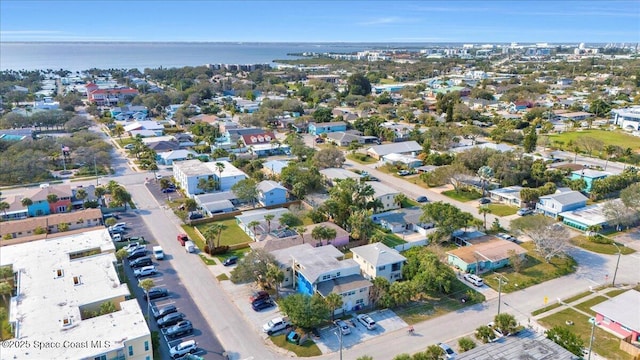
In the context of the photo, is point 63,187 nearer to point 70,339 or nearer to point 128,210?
point 128,210

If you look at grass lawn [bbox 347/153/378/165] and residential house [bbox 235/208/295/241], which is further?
grass lawn [bbox 347/153/378/165]

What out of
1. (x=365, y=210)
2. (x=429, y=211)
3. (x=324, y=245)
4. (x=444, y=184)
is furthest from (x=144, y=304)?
(x=444, y=184)

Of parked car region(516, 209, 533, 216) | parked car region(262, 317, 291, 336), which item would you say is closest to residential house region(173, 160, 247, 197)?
Answer: parked car region(262, 317, 291, 336)

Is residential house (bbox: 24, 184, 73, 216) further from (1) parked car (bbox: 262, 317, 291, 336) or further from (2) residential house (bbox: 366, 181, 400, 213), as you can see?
(2) residential house (bbox: 366, 181, 400, 213)

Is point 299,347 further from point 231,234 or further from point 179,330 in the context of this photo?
point 231,234

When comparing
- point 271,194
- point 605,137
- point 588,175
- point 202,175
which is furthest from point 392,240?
point 605,137

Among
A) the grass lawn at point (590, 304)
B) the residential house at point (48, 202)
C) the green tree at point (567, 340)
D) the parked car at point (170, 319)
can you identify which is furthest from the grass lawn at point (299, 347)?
the residential house at point (48, 202)

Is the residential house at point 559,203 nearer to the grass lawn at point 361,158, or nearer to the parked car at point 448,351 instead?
the grass lawn at point 361,158
